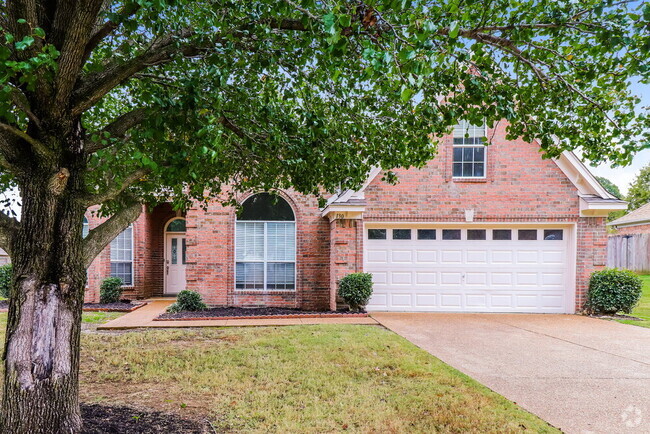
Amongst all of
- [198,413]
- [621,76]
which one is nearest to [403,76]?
[621,76]

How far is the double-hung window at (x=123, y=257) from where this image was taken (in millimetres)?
13633

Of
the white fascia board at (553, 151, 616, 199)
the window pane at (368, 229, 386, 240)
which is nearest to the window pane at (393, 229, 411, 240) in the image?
the window pane at (368, 229, 386, 240)

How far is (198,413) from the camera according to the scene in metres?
4.53

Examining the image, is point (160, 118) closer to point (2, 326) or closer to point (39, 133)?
point (39, 133)

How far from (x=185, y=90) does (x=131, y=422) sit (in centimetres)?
310

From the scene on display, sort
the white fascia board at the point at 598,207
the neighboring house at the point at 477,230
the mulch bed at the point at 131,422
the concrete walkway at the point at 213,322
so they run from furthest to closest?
the neighboring house at the point at 477,230, the white fascia board at the point at 598,207, the concrete walkway at the point at 213,322, the mulch bed at the point at 131,422

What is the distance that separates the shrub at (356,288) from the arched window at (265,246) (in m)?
2.14

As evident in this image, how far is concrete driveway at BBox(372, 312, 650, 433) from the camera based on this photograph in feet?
14.8

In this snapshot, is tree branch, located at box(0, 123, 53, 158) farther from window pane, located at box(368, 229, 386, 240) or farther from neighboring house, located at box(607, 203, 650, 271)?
neighboring house, located at box(607, 203, 650, 271)

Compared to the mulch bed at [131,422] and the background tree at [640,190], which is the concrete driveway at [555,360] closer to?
the mulch bed at [131,422]

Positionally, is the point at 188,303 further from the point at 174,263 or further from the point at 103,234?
the point at 103,234

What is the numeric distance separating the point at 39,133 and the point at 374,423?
3.94 meters

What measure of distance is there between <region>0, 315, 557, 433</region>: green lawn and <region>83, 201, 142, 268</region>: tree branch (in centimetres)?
180

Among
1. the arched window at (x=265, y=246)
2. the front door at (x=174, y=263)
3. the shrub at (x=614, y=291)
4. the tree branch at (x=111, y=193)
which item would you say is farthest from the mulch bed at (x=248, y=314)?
the tree branch at (x=111, y=193)
